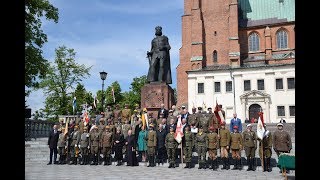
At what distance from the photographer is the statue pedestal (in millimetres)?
16203

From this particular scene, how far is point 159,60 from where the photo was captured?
682 inches

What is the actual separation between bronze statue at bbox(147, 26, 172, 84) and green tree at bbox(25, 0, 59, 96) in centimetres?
643

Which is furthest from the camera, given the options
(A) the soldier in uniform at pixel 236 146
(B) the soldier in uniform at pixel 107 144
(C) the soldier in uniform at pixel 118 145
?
(C) the soldier in uniform at pixel 118 145

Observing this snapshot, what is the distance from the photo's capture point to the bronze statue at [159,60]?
672 inches

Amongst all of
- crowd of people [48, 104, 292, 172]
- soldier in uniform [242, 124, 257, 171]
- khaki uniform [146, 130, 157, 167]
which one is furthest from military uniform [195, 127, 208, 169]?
khaki uniform [146, 130, 157, 167]

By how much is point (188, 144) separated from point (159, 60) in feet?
17.4

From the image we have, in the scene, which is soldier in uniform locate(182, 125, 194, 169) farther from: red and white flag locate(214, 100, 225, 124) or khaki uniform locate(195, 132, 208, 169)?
red and white flag locate(214, 100, 225, 124)

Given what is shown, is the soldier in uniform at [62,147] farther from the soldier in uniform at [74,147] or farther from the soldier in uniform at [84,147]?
the soldier in uniform at [84,147]

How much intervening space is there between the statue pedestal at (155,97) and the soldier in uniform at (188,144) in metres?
2.52

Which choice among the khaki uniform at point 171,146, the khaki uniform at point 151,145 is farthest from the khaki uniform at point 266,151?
the khaki uniform at point 151,145

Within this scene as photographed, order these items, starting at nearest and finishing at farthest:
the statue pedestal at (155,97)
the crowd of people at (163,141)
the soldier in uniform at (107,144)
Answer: the crowd of people at (163,141) → the soldier in uniform at (107,144) → the statue pedestal at (155,97)
